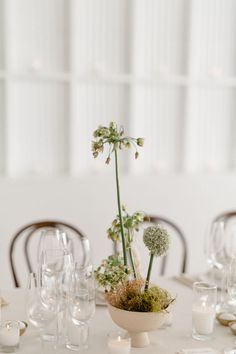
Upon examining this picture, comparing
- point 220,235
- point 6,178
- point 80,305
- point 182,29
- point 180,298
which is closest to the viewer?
point 80,305

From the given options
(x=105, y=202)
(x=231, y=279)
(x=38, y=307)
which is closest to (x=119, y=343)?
(x=38, y=307)

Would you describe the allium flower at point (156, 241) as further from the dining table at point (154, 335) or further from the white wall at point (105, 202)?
the white wall at point (105, 202)

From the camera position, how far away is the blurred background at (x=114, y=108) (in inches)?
143

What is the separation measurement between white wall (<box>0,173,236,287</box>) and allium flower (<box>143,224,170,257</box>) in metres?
1.94

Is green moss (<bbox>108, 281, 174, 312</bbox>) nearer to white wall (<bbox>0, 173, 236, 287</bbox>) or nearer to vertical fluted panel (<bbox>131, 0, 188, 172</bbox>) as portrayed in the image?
white wall (<bbox>0, 173, 236, 287</bbox>)

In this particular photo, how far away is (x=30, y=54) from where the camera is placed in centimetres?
363

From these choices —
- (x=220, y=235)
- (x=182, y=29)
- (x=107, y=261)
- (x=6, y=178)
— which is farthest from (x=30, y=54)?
(x=107, y=261)

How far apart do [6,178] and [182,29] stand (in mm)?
1503

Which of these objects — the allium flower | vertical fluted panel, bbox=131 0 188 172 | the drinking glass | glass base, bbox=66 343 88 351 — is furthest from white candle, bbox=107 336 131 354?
vertical fluted panel, bbox=131 0 188 172

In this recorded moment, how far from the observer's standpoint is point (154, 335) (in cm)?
194

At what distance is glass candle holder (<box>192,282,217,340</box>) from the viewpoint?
195cm

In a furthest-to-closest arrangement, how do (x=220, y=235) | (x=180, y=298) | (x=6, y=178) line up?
(x=6, y=178) < (x=220, y=235) < (x=180, y=298)

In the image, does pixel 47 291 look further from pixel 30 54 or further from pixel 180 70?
pixel 180 70

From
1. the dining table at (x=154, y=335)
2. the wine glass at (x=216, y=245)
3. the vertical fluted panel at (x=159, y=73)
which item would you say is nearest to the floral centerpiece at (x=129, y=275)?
the dining table at (x=154, y=335)
